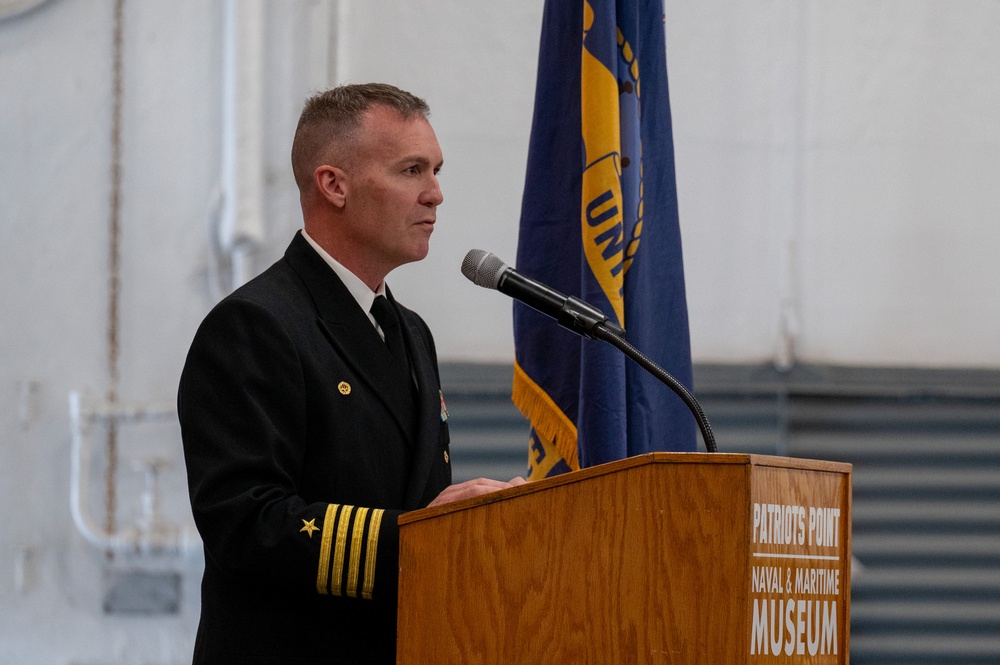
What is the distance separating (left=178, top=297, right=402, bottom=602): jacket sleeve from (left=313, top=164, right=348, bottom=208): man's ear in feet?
0.91

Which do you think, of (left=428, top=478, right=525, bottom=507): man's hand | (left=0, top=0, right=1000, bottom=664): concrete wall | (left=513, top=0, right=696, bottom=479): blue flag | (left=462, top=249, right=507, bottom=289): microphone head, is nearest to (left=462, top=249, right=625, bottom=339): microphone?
(left=462, top=249, right=507, bottom=289): microphone head

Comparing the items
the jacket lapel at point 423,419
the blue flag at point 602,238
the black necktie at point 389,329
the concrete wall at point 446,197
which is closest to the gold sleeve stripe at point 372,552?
the jacket lapel at point 423,419

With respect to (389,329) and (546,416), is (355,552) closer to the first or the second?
(389,329)

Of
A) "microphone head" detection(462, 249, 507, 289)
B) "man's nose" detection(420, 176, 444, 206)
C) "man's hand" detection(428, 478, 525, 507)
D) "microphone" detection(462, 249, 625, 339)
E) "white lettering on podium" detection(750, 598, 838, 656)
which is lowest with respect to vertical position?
"white lettering on podium" detection(750, 598, 838, 656)

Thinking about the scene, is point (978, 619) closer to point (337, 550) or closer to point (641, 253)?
point (641, 253)

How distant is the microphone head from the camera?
1.45 metres

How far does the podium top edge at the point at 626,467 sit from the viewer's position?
1.08 m

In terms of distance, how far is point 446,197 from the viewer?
137 inches

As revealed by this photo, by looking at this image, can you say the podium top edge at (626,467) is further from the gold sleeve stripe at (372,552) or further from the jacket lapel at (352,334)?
the jacket lapel at (352,334)

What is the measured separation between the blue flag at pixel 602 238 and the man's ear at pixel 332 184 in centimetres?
75

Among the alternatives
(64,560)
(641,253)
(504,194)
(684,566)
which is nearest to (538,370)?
(641,253)

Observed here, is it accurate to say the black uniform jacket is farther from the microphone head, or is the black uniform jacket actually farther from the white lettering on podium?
the white lettering on podium

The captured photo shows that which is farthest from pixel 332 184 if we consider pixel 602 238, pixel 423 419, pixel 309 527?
pixel 602 238

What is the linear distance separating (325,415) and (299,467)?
84 millimetres
